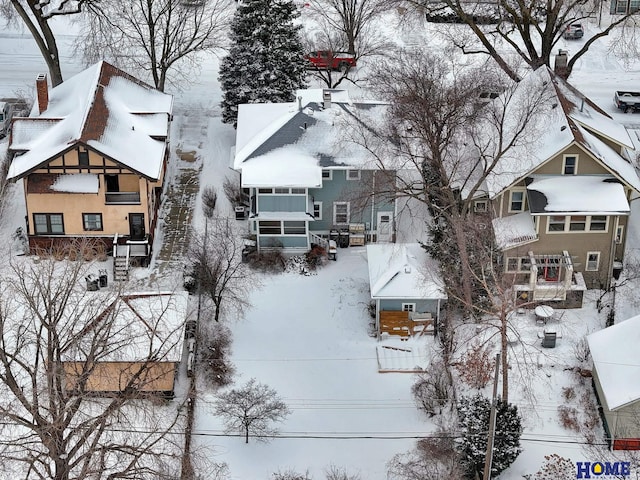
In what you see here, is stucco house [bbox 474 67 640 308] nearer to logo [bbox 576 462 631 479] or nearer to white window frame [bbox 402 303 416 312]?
white window frame [bbox 402 303 416 312]

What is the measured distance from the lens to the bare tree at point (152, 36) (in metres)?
57.2

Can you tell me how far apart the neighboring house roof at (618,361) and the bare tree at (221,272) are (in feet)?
46.6

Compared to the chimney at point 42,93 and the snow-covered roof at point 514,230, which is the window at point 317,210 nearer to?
the snow-covered roof at point 514,230

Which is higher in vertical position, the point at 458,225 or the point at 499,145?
the point at 499,145

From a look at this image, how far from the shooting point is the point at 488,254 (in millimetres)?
42438

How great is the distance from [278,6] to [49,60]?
535 inches

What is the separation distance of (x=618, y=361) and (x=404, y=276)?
9171mm

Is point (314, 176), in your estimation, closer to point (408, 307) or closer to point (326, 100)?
point (326, 100)

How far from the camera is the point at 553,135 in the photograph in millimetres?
45438

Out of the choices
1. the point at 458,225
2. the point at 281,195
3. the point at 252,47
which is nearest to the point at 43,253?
the point at 281,195

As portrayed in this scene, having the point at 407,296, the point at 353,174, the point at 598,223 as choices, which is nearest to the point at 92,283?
the point at 353,174

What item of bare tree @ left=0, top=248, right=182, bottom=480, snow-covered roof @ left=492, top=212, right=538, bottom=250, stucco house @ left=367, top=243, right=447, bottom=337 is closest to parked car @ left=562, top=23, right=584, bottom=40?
snow-covered roof @ left=492, top=212, right=538, bottom=250

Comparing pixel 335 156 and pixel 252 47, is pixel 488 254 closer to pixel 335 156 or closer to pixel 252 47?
pixel 335 156

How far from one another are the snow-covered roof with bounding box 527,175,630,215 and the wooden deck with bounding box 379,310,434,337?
20.8 ft
